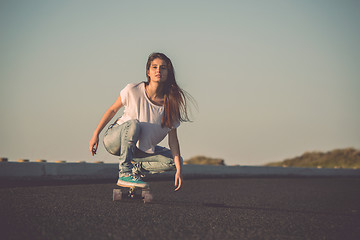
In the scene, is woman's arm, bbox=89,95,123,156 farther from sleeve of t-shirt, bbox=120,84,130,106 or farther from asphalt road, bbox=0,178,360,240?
asphalt road, bbox=0,178,360,240

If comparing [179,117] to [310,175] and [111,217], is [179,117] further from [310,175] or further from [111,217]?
[310,175]

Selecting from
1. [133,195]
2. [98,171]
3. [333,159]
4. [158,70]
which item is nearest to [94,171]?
[98,171]

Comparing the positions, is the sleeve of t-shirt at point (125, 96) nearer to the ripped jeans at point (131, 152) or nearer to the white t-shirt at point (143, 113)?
the white t-shirt at point (143, 113)

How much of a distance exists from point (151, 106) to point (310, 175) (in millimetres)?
11866

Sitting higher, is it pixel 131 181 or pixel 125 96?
pixel 125 96

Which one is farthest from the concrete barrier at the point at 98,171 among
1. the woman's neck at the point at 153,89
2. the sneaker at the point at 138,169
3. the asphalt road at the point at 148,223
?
the woman's neck at the point at 153,89

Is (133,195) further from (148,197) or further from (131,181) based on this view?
(131,181)

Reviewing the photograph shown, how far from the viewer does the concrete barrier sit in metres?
7.64

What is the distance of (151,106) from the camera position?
5.02 meters

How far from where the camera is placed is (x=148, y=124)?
4969 mm

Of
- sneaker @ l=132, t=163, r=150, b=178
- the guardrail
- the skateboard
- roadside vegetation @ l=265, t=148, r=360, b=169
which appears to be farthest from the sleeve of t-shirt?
roadside vegetation @ l=265, t=148, r=360, b=169

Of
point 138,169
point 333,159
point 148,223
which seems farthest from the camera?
point 333,159

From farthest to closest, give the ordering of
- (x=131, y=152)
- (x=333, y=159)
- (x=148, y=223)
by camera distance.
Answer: (x=333, y=159) → (x=131, y=152) → (x=148, y=223)

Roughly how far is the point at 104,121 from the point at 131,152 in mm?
482
